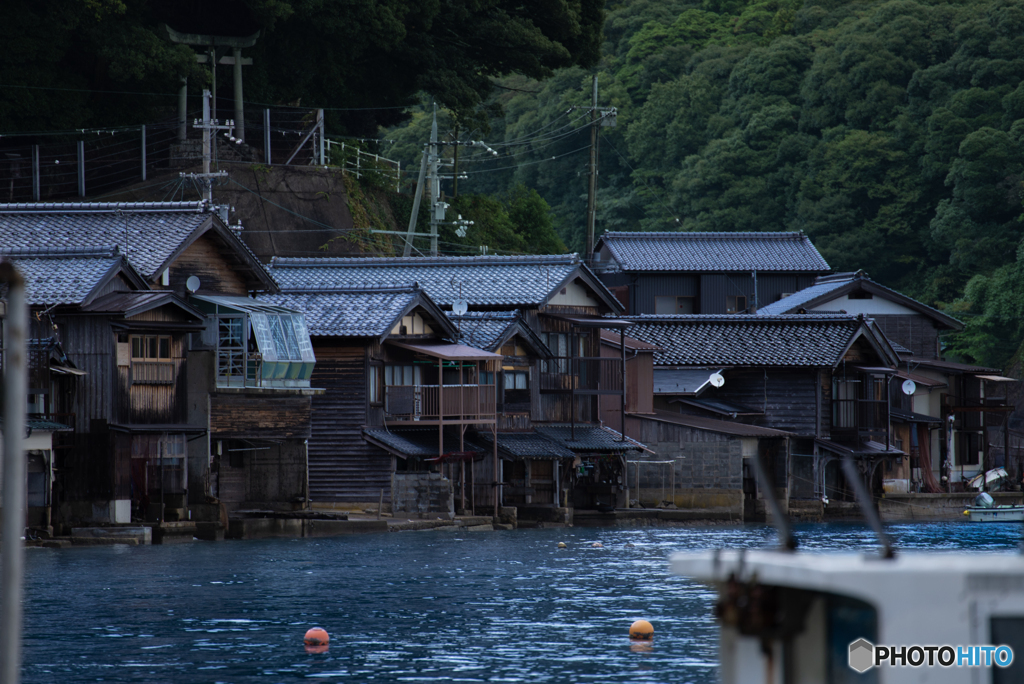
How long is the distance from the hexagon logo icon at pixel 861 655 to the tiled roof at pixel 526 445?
36199 mm

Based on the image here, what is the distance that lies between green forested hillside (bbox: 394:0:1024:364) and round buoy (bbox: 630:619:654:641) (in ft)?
170

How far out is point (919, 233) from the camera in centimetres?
7400

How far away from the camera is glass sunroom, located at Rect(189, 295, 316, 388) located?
37.5 metres

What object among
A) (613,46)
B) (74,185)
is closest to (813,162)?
(613,46)

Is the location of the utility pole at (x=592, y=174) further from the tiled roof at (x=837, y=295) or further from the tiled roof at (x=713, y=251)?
the tiled roof at (x=837, y=295)

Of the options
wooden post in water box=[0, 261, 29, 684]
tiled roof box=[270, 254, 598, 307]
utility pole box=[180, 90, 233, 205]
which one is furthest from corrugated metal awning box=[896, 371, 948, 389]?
wooden post in water box=[0, 261, 29, 684]

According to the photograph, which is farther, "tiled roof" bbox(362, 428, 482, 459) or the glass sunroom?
"tiled roof" bbox(362, 428, 482, 459)

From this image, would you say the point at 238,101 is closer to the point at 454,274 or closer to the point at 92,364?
the point at 454,274

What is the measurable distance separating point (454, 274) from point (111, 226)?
13.3 meters

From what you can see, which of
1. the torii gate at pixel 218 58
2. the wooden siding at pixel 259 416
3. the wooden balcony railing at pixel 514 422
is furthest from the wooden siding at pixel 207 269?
the torii gate at pixel 218 58

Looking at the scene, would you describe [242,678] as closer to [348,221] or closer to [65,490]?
[65,490]

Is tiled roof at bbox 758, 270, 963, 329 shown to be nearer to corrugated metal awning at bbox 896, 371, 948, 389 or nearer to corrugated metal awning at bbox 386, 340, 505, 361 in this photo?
corrugated metal awning at bbox 896, 371, 948, 389

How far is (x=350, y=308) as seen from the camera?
139 feet

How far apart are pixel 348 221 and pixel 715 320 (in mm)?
14448
